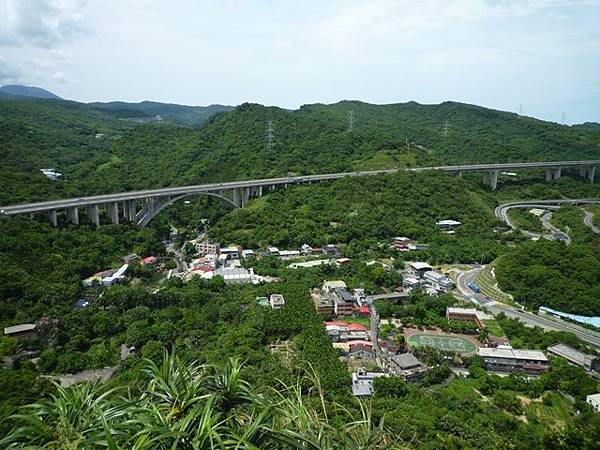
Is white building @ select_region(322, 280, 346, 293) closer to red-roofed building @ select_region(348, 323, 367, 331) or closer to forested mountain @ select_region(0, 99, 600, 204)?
red-roofed building @ select_region(348, 323, 367, 331)

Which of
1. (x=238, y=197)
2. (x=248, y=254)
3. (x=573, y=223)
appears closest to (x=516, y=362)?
(x=248, y=254)

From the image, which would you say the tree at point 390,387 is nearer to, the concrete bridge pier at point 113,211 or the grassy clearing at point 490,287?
the grassy clearing at point 490,287

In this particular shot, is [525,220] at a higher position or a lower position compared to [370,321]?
higher

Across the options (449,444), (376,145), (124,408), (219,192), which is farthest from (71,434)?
(376,145)

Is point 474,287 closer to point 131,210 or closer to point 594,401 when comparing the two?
point 594,401

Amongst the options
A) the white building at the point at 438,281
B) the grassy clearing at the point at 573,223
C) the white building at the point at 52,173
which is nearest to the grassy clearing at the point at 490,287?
the white building at the point at 438,281

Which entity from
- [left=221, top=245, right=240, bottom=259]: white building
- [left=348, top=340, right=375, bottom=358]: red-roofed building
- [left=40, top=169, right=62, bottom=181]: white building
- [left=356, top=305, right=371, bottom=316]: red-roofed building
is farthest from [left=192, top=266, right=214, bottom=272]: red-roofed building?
[left=40, top=169, right=62, bottom=181]: white building
